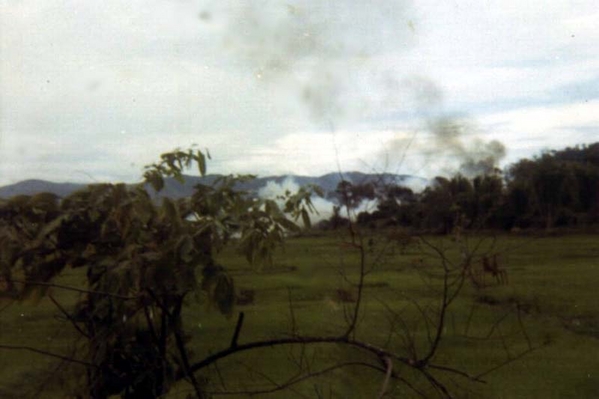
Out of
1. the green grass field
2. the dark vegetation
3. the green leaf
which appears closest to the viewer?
the green leaf

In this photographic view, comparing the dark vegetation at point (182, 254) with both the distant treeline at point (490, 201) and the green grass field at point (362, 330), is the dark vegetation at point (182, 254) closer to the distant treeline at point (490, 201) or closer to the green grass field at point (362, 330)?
the distant treeline at point (490, 201)

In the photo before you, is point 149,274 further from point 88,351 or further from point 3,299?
point 3,299

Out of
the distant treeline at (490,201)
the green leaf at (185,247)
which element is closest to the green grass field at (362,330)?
the distant treeline at (490,201)

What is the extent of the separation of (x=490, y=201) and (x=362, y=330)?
4.83 ft

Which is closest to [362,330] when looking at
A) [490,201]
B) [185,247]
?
[490,201]

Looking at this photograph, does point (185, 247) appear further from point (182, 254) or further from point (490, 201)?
point (490, 201)

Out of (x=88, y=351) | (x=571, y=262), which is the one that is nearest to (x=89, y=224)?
(x=88, y=351)

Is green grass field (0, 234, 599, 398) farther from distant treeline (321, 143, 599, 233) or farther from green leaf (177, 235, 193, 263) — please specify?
green leaf (177, 235, 193, 263)

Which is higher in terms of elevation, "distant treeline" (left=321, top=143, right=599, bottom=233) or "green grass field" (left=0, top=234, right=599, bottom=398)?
"distant treeline" (left=321, top=143, right=599, bottom=233)

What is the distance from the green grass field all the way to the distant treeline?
0.53 ft

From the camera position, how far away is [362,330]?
4.09m

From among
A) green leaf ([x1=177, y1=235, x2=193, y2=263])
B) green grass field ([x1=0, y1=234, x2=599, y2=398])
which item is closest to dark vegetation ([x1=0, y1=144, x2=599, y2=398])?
green leaf ([x1=177, y1=235, x2=193, y2=263])

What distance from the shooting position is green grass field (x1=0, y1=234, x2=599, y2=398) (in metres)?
3.38

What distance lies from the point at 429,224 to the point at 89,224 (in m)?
1.26
